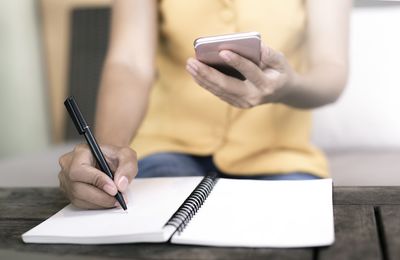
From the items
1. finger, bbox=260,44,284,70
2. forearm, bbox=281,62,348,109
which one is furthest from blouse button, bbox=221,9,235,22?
finger, bbox=260,44,284,70

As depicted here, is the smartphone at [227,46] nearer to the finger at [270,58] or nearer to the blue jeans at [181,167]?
the finger at [270,58]

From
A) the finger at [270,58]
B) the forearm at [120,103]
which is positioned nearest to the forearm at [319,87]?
the finger at [270,58]

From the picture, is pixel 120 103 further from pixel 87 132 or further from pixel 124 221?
pixel 124 221

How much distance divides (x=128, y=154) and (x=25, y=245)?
0.18m

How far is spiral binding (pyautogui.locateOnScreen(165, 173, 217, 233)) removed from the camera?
56cm

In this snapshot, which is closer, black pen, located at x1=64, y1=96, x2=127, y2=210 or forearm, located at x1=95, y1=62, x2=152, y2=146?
black pen, located at x1=64, y1=96, x2=127, y2=210

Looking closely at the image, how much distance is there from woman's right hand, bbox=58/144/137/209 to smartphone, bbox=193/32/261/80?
0.16 meters

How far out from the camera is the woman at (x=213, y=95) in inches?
37.4

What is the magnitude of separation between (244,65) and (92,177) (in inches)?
8.5

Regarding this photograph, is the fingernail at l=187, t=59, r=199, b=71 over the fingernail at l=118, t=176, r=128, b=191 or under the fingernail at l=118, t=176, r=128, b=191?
over

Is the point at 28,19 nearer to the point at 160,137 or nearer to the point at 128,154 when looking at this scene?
the point at 160,137

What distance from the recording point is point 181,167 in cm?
96

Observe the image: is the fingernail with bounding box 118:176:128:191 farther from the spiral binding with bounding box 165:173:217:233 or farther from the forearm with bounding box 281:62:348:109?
the forearm with bounding box 281:62:348:109

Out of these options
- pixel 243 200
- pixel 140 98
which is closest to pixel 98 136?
pixel 140 98
